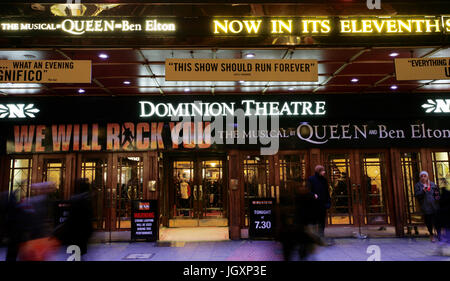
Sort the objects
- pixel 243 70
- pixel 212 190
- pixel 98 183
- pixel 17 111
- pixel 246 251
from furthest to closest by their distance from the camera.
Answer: pixel 212 190
pixel 98 183
pixel 17 111
pixel 246 251
pixel 243 70

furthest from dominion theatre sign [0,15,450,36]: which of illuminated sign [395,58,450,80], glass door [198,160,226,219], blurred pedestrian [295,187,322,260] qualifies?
glass door [198,160,226,219]

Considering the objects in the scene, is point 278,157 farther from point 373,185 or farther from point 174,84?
point 174,84

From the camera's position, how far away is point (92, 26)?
235 inches

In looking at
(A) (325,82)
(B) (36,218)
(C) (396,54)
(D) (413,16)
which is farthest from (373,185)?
(B) (36,218)

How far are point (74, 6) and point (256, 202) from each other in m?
6.57

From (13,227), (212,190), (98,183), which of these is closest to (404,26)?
(13,227)

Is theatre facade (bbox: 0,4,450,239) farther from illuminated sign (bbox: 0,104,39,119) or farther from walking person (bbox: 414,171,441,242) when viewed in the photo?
walking person (bbox: 414,171,441,242)

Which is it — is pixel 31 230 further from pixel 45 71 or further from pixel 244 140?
pixel 244 140

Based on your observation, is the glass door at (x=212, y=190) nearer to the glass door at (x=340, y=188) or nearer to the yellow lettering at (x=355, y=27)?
the glass door at (x=340, y=188)

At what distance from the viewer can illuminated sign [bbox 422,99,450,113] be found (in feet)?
32.5

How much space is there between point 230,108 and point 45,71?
5.28 m

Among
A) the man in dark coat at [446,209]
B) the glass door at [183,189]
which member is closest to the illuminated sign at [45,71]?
the glass door at [183,189]

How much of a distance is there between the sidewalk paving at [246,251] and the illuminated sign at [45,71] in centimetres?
357
